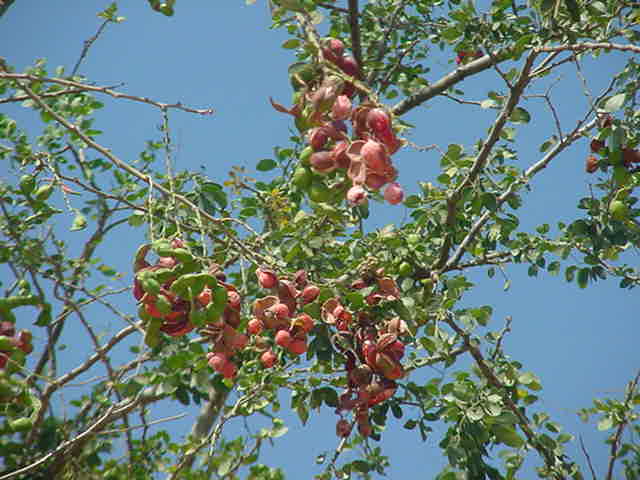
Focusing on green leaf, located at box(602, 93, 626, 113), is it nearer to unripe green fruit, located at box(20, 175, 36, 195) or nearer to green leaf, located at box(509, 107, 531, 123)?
green leaf, located at box(509, 107, 531, 123)

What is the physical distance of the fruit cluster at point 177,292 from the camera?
3.96ft

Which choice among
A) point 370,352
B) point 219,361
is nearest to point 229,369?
point 219,361

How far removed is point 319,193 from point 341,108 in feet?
0.53

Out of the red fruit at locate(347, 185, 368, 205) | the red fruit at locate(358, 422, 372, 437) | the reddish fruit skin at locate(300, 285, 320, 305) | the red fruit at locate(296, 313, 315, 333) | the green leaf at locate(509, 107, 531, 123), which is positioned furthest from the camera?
the green leaf at locate(509, 107, 531, 123)

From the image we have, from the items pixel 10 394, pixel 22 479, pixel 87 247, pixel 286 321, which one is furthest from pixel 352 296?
pixel 87 247

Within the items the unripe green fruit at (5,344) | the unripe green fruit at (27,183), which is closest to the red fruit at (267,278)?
the unripe green fruit at (5,344)

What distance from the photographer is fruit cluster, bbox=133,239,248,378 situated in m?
1.21

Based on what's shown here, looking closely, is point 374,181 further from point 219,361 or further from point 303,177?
point 219,361

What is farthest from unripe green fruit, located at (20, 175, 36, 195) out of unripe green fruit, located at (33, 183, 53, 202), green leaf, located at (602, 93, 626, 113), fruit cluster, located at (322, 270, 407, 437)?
green leaf, located at (602, 93, 626, 113)

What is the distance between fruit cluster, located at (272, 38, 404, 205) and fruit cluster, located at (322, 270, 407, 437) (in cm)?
48

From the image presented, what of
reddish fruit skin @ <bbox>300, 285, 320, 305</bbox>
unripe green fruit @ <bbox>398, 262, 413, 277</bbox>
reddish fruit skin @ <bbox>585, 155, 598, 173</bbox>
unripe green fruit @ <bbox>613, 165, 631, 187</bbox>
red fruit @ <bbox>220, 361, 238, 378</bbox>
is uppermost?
reddish fruit skin @ <bbox>585, 155, 598, 173</bbox>

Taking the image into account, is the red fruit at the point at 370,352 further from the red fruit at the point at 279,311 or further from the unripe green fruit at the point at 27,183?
the unripe green fruit at the point at 27,183

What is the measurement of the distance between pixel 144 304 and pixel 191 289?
99mm

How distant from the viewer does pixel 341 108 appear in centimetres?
127
